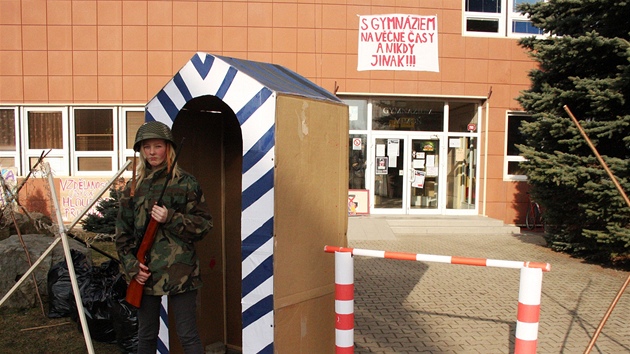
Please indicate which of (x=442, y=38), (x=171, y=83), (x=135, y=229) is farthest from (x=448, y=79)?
(x=135, y=229)

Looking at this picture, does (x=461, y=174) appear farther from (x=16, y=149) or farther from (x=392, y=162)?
(x=16, y=149)

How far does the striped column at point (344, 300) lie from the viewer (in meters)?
3.62

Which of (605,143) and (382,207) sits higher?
Answer: (605,143)

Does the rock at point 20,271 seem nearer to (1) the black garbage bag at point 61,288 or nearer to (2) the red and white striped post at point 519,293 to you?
(1) the black garbage bag at point 61,288

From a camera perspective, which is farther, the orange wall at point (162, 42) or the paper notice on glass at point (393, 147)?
the paper notice on glass at point (393, 147)

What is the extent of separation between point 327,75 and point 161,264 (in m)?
10.5

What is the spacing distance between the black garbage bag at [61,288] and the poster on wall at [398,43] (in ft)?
31.2

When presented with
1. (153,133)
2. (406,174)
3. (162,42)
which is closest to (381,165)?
(406,174)

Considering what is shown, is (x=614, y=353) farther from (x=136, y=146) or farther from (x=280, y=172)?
Result: (x=136, y=146)

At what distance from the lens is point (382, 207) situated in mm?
13680

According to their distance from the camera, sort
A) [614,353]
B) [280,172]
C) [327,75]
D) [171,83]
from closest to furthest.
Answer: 1. [280,172]
2. [171,83]
3. [614,353]
4. [327,75]

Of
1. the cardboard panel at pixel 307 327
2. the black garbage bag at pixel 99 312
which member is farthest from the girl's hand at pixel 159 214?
the black garbage bag at pixel 99 312

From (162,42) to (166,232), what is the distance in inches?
Answer: 426

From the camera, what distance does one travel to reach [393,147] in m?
13.7
